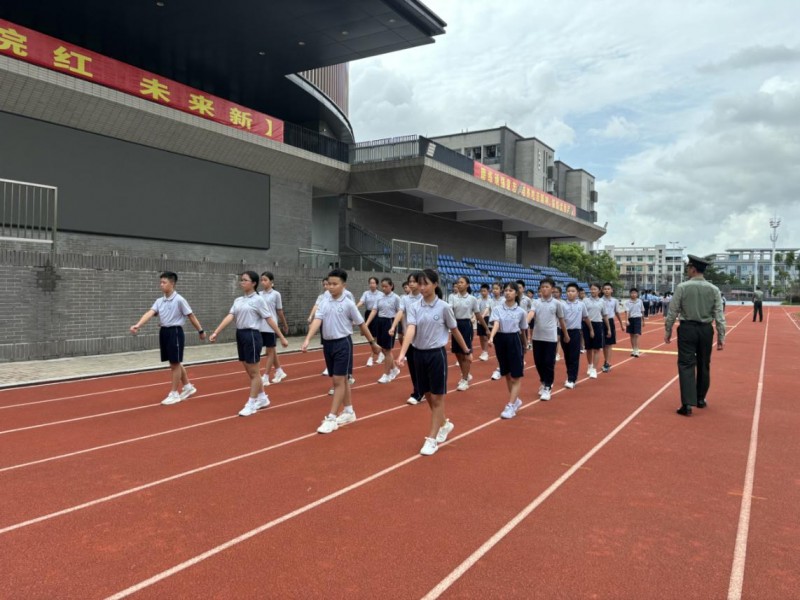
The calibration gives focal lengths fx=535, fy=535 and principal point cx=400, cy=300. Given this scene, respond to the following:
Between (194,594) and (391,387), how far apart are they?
6220mm

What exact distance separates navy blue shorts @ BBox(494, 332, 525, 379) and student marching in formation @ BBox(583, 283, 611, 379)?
370cm

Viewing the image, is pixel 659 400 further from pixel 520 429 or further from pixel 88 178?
pixel 88 178

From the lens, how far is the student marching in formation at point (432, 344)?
5.45 metres

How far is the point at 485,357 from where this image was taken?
12.8 m

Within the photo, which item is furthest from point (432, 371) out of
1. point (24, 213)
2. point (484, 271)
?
point (484, 271)

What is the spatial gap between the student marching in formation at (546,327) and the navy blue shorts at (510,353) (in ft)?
2.43

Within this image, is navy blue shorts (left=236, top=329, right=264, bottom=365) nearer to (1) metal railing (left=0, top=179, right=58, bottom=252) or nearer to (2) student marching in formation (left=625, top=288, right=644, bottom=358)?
(1) metal railing (left=0, top=179, right=58, bottom=252)

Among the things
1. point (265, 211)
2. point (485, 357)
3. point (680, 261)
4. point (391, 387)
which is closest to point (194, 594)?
point (391, 387)

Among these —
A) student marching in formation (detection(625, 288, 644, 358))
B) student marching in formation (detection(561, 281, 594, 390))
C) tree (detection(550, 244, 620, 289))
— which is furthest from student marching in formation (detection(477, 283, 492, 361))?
tree (detection(550, 244, 620, 289))

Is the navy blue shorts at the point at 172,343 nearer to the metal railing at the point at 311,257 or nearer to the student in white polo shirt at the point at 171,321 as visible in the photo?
the student in white polo shirt at the point at 171,321

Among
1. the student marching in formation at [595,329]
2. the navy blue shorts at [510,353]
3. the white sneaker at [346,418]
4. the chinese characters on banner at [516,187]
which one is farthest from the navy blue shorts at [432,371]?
the chinese characters on banner at [516,187]

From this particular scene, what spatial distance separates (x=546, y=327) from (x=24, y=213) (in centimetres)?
1209

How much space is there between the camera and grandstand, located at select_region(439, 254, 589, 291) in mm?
27181

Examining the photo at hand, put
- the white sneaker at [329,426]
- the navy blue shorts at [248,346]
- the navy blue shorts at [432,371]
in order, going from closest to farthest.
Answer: the navy blue shorts at [432,371], the white sneaker at [329,426], the navy blue shorts at [248,346]
